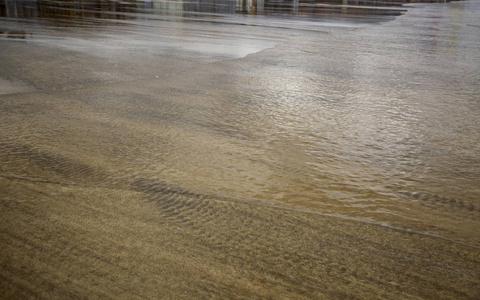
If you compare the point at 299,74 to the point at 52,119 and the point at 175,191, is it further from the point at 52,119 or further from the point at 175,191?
the point at 175,191

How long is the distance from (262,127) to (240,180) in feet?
2.25

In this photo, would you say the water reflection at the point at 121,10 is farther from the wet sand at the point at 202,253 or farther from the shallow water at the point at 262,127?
the wet sand at the point at 202,253

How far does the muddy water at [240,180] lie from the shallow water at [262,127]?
0.01 metres

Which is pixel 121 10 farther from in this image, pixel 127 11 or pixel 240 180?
pixel 240 180

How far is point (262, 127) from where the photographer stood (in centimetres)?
237

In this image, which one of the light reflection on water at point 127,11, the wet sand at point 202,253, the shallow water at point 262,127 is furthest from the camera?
the light reflection on water at point 127,11

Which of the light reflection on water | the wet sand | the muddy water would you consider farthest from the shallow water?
the light reflection on water

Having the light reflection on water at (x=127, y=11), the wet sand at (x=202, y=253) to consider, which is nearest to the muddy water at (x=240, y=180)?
the wet sand at (x=202, y=253)

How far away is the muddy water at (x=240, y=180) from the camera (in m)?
1.21

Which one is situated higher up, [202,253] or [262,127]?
[262,127]

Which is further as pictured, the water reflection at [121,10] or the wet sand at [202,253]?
the water reflection at [121,10]

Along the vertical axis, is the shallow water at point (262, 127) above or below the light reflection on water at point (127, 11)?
below

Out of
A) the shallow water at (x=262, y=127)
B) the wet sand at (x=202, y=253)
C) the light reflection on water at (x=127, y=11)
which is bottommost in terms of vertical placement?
the wet sand at (x=202, y=253)

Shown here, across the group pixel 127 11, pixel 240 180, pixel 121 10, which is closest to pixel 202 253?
pixel 240 180
